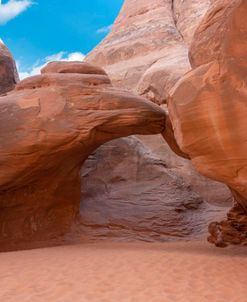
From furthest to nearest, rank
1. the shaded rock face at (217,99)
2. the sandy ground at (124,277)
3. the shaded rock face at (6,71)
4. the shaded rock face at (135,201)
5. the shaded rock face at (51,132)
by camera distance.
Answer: the shaded rock face at (6,71) < the shaded rock face at (135,201) < the shaded rock face at (51,132) < the shaded rock face at (217,99) < the sandy ground at (124,277)

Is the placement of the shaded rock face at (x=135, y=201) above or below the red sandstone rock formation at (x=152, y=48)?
below

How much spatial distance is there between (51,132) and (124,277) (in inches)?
170

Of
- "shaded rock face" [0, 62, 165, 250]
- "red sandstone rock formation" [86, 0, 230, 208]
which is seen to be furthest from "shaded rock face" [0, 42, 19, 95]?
"red sandstone rock formation" [86, 0, 230, 208]

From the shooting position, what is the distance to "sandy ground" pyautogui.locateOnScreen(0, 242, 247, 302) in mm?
5039

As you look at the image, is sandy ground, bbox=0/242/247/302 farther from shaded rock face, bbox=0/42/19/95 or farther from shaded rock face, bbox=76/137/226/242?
shaded rock face, bbox=0/42/19/95

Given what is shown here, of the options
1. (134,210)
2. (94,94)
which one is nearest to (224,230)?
(134,210)

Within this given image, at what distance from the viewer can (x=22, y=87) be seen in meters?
10.2

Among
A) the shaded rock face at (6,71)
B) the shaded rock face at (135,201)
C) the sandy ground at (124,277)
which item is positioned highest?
the shaded rock face at (6,71)

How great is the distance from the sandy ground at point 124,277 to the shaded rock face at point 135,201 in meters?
3.48

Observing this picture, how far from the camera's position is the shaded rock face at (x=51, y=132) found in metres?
9.32

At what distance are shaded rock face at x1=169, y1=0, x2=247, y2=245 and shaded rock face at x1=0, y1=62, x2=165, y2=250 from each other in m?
2.59

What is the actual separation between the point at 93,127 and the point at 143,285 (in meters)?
4.71

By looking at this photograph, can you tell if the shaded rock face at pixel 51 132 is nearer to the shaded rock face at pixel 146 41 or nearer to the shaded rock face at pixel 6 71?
the shaded rock face at pixel 6 71

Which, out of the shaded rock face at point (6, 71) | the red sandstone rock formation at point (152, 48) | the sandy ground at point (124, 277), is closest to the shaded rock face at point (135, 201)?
the red sandstone rock formation at point (152, 48)
